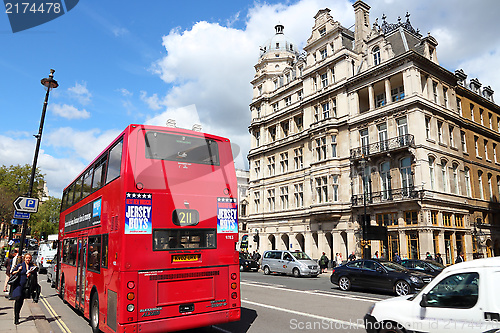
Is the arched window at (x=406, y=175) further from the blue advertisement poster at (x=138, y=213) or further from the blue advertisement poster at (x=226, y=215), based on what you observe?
the blue advertisement poster at (x=138, y=213)

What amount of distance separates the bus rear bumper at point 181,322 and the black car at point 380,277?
9389 mm

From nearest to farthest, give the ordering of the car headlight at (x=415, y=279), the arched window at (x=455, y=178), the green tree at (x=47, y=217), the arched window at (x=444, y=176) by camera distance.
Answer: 1. the car headlight at (x=415, y=279)
2. the arched window at (x=444, y=176)
3. the arched window at (x=455, y=178)
4. the green tree at (x=47, y=217)

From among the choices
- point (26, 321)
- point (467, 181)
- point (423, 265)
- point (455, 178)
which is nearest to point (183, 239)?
point (26, 321)

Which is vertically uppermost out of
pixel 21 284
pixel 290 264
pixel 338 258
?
pixel 21 284

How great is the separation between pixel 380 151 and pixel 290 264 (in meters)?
12.7

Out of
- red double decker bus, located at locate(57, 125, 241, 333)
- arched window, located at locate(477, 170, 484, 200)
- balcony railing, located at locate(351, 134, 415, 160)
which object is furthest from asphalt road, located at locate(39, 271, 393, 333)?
arched window, located at locate(477, 170, 484, 200)

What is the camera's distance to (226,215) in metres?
8.34

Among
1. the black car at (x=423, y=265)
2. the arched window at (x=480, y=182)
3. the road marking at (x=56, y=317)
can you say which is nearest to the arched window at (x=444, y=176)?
the arched window at (x=480, y=182)

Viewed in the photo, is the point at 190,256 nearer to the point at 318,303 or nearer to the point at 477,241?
the point at 318,303

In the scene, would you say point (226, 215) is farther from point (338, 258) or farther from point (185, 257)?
point (338, 258)

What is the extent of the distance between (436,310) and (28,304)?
13021 mm

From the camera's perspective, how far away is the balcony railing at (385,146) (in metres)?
29.8

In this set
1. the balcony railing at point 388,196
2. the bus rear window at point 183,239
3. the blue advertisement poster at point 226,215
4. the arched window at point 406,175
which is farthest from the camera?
the arched window at point 406,175

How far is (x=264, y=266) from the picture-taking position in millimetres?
29484
